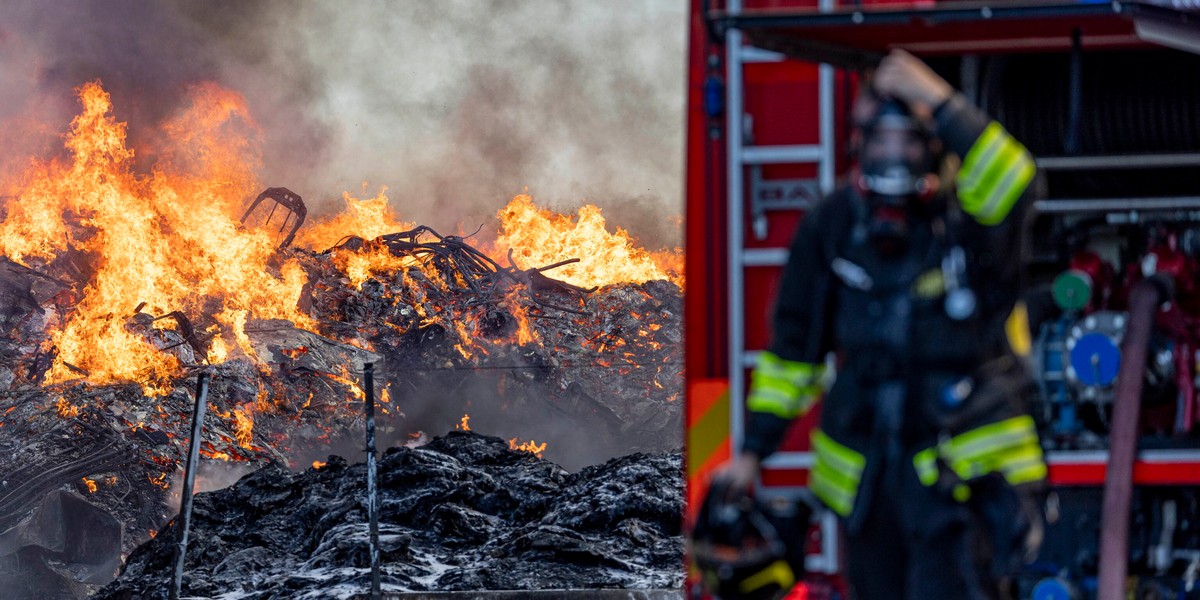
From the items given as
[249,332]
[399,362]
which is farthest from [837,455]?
[399,362]

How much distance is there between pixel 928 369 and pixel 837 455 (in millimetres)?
271

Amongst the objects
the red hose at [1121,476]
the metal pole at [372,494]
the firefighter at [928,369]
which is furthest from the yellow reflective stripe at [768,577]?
the metal pole at [372,494]

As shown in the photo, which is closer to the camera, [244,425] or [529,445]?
[244,425]

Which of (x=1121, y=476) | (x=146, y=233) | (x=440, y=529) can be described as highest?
(x=146, y=233)

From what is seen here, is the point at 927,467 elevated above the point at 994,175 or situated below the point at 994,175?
below

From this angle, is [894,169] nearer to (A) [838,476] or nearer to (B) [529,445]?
(A) [838,476]

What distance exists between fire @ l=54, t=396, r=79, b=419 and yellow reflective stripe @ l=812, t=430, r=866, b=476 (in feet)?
56.3

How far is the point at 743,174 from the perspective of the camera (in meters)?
3.62

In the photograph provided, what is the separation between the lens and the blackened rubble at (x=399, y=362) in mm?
19156

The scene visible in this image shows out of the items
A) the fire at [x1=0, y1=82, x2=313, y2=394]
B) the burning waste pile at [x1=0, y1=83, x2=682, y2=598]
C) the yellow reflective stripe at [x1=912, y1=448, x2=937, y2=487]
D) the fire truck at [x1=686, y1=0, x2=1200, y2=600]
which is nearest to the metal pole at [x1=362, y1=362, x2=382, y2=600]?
the burning waste pile at [x1=0, y1=83, x2=682, y2=598]

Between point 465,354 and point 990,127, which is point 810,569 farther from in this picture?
point 465,354

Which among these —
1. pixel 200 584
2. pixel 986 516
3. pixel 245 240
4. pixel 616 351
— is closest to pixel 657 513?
pixel 200 584

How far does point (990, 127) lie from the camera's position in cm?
279

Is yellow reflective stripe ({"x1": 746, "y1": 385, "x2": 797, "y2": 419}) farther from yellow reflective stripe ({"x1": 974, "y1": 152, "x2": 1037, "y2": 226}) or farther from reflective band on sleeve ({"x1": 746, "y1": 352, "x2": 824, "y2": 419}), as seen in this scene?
yellow reflective stripe ({"x1": 974, "y1": 152, "x2": 1037, "y2": 226})
